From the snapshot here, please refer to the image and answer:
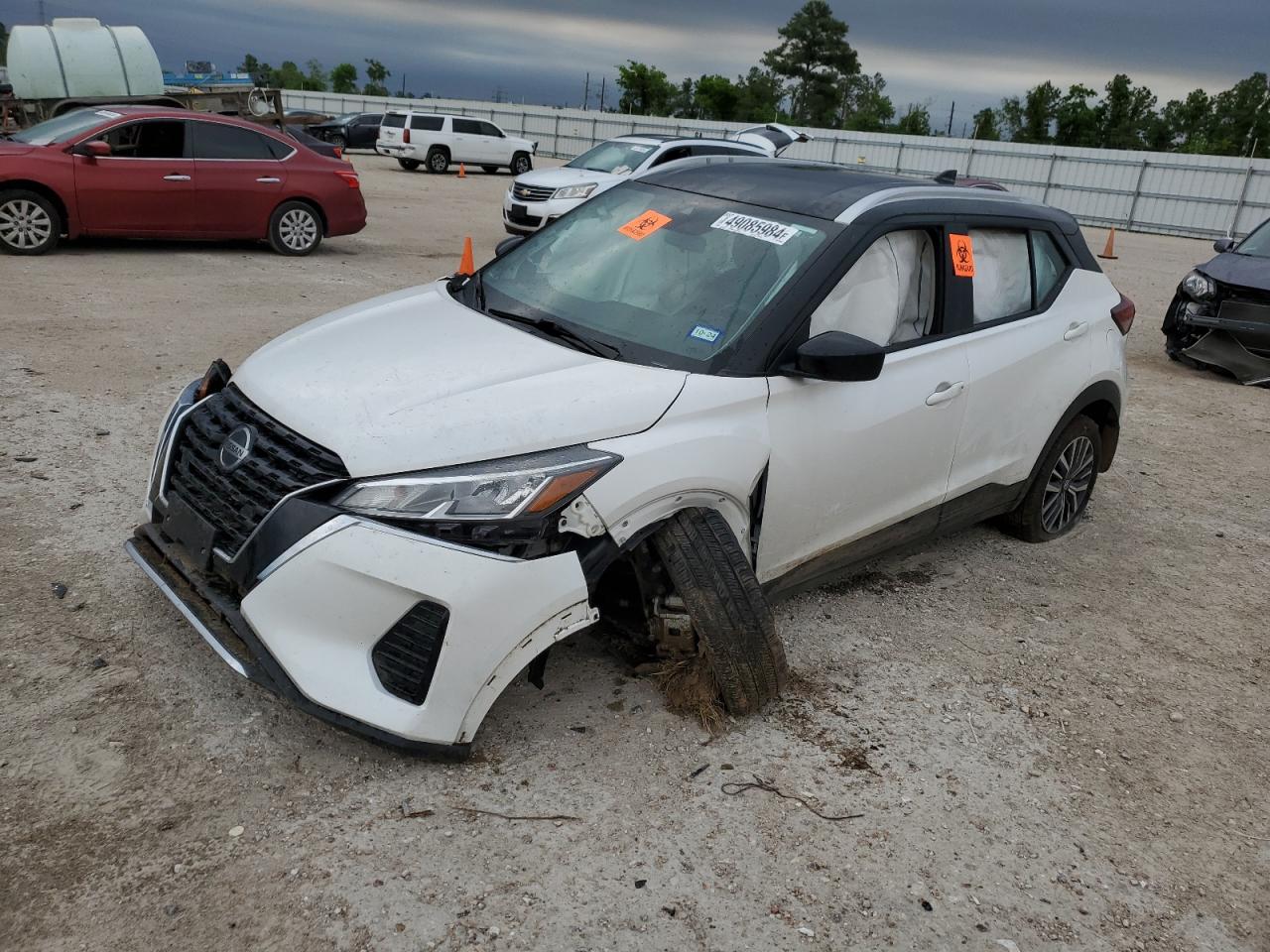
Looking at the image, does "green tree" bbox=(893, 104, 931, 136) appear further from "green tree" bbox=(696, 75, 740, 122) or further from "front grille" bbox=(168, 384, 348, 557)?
"front grille" bbox=(168, 384, 348, 557)

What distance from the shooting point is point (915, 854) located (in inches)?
114

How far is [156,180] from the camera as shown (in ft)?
34.7

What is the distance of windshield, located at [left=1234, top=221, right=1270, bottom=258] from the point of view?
973cm

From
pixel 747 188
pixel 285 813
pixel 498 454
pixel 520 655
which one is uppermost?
pixel 747 188

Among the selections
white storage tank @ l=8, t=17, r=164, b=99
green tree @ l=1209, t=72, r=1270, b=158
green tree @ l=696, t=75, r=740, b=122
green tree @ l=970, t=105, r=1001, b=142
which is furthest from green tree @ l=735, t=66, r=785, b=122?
white storage tank @ l=8, t=17, r=164, b=99

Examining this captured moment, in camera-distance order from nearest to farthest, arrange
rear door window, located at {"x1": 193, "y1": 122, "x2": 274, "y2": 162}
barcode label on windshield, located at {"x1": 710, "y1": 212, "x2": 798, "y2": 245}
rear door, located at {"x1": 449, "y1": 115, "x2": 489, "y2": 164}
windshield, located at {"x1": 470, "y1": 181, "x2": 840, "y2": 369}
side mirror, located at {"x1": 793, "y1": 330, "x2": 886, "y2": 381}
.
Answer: side mirror, located at {"x1": 793, "y1": 330, "x2": 886, "y2": 381} < windshield, located at {"x1": 470, "y1": 181, "x2": 840, "y2": 369} < barcode label on windshield, located at {"x1": 710, "y1": 212, "x2": 798, "y2": 245} < rear door window, located at {"x1": 193, "y1": 122, "x2": 274, "y2": 162} < rear door, located at {"x1": 449, "y1": 115, "x2": 489, "y2": 164}

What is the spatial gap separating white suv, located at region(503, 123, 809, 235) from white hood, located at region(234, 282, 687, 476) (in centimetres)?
1090

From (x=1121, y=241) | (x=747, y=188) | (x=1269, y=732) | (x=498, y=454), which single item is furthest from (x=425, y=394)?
(x=1121, y=241)

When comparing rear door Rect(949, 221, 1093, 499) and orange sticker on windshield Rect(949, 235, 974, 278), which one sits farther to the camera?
rear door Rect(949, 221, 1093, 499)

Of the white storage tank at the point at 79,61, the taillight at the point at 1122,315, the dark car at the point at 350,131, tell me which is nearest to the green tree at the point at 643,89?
the dark car at the point at 350,131

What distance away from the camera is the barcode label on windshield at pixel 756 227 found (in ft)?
12.3

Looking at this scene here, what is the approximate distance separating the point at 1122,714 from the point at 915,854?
4.26ft

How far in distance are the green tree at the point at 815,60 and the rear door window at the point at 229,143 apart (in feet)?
239

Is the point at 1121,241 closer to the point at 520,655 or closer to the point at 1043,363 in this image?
the point at 1043,363
